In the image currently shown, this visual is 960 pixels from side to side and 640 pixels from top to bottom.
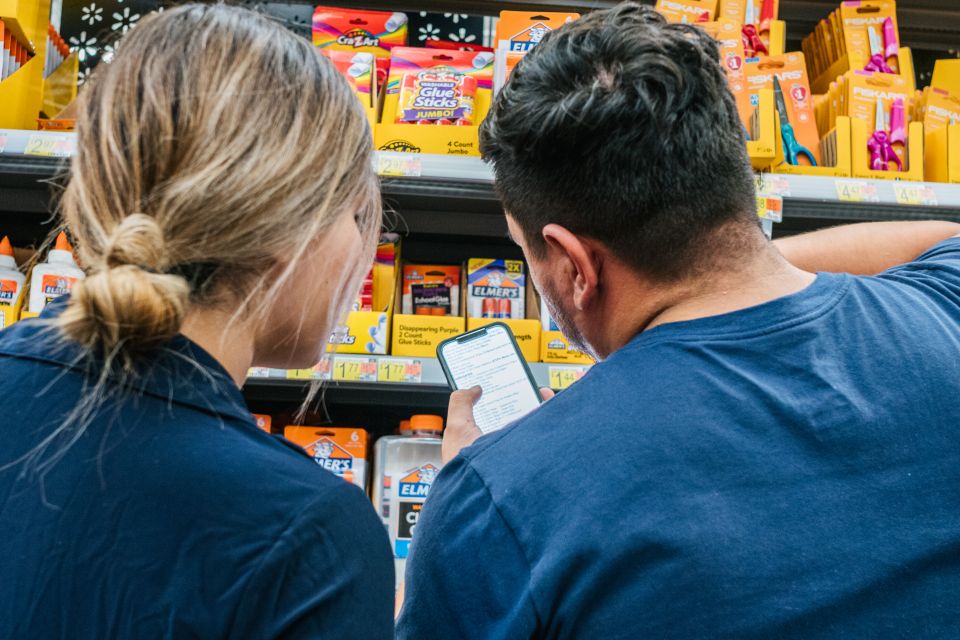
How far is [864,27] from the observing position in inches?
90.5

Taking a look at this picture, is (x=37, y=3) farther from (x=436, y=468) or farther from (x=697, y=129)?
(x=697, y=129)

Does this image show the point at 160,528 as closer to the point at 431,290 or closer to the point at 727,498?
the point at 727,498

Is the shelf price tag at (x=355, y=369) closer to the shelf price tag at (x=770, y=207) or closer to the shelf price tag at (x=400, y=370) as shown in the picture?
the shelf price tag at (x=400, y=370)

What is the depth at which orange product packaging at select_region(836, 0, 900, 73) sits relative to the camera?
2250 millimetres

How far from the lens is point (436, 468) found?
205 cm

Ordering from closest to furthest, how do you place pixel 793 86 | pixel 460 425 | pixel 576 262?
pixel 576 262 → pixel 460 425 → pixel 793 86

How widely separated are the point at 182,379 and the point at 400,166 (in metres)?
1.23

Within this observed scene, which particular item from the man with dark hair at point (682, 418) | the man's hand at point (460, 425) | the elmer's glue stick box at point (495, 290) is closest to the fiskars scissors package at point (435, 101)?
the elmer's glue stick box at point (495, 290)

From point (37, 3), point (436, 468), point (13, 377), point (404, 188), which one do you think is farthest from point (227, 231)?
point (37, 3)

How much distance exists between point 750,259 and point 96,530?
63cm

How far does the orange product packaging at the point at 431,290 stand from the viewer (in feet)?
6.94

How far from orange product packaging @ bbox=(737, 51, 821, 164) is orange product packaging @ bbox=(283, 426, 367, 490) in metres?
1.19

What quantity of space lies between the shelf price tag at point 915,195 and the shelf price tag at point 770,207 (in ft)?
0.88

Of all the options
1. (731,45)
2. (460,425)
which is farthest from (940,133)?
(460,425)
